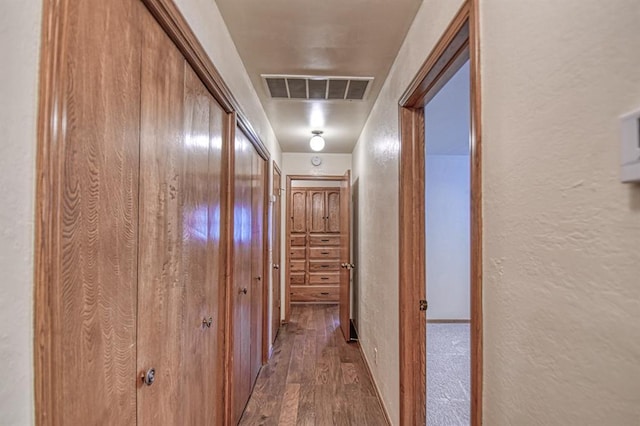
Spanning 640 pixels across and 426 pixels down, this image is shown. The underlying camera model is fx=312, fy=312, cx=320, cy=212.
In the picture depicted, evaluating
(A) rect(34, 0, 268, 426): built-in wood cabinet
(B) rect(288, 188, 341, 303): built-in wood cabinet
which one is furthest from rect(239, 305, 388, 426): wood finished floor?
(B) rect(288, 188, 341, 303): built-in wood cabinet

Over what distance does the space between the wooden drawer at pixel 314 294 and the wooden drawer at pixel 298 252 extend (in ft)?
1.77

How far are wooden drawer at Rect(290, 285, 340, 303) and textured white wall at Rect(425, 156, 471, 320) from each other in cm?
170

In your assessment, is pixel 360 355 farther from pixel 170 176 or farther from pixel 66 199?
pixel 66 199

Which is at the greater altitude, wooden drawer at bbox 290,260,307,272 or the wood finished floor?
wooden drawer at bbox 290,260,307,272

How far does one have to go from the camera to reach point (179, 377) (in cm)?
120

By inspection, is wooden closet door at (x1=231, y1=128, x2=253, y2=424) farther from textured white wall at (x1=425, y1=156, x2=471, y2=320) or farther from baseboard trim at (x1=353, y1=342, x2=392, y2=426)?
textured white wall at (x1=425, y1=156, x2=471, y2=320)

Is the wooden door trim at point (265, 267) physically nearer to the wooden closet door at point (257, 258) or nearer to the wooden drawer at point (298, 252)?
the wooden closet door at point (257, 258)

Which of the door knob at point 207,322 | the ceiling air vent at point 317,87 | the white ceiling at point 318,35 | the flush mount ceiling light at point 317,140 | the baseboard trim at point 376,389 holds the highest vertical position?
the white ceiling at point 318,35

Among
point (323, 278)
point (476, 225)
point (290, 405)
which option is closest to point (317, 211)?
point (323, 278)

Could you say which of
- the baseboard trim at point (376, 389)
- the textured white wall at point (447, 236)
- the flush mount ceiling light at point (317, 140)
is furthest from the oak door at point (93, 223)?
the textured white wall at point (447, 236)

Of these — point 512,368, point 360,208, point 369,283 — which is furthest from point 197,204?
point 360,208

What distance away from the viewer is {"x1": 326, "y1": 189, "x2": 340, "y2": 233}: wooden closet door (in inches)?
222

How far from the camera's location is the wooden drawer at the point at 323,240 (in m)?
5.64

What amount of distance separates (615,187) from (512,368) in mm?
507
